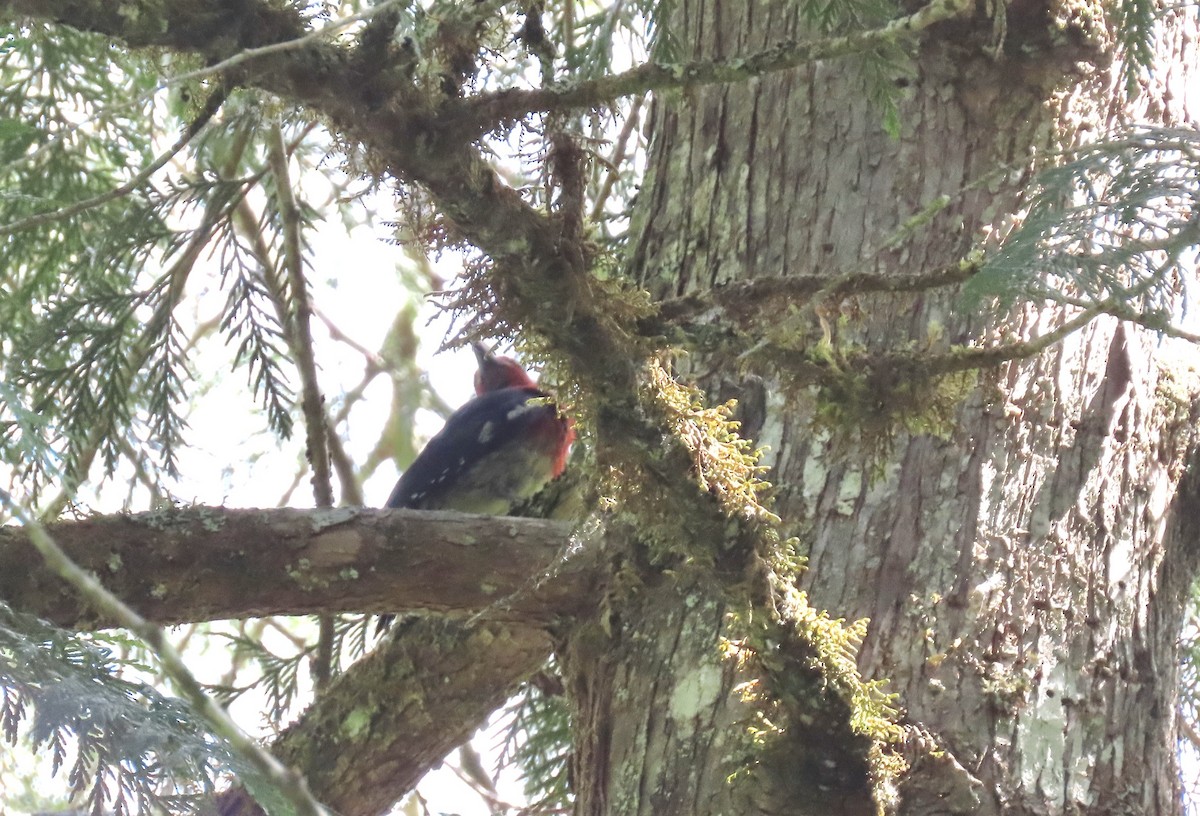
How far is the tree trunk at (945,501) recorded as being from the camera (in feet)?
5.73

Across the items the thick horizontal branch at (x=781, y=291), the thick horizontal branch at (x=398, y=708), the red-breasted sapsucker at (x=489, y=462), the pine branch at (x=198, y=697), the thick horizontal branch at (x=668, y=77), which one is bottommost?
the pine branch at (x=198, y=697)

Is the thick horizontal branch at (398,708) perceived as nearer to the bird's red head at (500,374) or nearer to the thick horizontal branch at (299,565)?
the thick horizontal branch at (299,565)

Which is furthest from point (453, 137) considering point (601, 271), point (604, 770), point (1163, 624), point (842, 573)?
point (1163, 624)

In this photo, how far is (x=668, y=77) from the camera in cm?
134

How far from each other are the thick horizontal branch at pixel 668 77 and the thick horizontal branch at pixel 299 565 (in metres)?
0.83

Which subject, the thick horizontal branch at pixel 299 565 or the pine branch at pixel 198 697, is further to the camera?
the thick horizontal branch at pixel 299 565

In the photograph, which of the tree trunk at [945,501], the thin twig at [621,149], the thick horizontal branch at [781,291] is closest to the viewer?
the thick horizontal branch at [781,291]

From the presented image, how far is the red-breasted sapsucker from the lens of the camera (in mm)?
4461

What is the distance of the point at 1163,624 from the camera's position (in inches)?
76.9

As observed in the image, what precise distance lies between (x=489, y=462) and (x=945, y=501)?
278cm

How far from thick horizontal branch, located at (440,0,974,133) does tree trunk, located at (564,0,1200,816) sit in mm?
291

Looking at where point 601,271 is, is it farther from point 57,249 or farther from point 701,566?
point 57,249

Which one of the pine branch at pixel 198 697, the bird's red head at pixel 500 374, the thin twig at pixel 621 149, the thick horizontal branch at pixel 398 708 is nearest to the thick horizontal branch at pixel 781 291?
the pine branch at pixel 198 697

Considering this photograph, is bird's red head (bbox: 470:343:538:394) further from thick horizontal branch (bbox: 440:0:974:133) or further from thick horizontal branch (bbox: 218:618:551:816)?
thick horizontal branch (bbox: 440:0:974:133)
